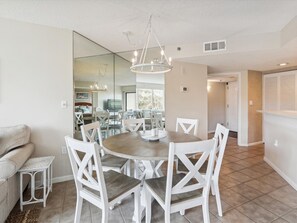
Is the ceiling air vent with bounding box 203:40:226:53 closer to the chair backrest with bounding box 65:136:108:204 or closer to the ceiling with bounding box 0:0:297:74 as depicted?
the ceiling with bounding box 0:0:297:74

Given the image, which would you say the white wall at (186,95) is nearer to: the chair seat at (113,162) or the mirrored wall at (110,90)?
the mirrored wall at (110,90)

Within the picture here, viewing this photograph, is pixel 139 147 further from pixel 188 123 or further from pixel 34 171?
pixel 188 123

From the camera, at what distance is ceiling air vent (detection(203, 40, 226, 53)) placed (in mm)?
3324

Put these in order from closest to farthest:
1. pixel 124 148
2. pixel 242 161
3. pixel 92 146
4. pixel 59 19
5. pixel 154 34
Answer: pixel 92 146
pixel 124 148
pixel 59 19
pixel 154 34
pixel 242 161

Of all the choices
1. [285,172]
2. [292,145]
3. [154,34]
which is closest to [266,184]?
[285,172]

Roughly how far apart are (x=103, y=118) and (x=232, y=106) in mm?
5225

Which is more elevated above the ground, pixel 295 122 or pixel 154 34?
pixel 154 34

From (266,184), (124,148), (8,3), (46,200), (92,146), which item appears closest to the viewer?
(92,146)

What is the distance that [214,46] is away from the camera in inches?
133

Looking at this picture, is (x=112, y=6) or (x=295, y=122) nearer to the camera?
(x=112, y=6)

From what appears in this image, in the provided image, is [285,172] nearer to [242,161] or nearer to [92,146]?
[242,161]

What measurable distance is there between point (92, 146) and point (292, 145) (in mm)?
2828

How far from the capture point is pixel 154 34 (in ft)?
10.2

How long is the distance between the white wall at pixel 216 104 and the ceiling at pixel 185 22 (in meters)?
3.26
